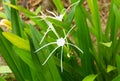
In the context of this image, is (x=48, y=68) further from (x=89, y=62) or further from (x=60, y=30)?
(x=89, y=62)

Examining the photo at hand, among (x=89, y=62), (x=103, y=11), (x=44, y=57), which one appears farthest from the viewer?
(x=103, y=11)

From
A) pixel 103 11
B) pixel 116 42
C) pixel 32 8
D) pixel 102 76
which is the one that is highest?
pixel 32 8

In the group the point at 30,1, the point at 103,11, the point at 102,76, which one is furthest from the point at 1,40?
the point at 30,1

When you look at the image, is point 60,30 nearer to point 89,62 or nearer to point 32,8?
point 89,62

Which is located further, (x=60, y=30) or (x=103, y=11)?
(x=103, y=11)

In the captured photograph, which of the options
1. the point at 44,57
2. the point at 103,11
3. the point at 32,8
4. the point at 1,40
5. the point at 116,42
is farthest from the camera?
the point at 32,8

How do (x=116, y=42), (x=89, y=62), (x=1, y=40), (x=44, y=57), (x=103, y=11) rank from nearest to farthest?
(x=44, y=57) < (x=1, y=40) < (x=89, y=62) < (x=116, y=42) < (x=103, y=11)

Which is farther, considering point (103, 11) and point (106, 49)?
point (103, 11)

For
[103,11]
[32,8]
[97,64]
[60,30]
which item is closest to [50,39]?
[60,30]

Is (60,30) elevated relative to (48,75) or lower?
elevated
